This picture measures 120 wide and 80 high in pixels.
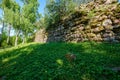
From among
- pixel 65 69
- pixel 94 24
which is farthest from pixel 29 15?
pixel 65 69

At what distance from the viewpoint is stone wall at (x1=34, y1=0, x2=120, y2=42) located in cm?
1879

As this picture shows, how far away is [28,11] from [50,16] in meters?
14.5

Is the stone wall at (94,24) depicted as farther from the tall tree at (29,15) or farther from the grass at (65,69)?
the tall tree at (29,15)

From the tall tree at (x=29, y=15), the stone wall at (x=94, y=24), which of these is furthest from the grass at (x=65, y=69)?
the tall tree at (x=29, y=15)

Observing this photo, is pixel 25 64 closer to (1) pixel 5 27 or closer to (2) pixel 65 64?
(2) pixel 65 64

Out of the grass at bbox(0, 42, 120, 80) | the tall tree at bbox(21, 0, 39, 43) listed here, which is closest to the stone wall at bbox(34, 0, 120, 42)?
the grass at bbox(0, 42, 120, 80)

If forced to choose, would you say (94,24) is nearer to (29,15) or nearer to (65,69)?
(65,69)

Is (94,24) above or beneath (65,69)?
above

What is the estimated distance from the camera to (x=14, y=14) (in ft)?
153

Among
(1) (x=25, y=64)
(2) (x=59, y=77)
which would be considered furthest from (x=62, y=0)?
(2) (x=59, y=77)

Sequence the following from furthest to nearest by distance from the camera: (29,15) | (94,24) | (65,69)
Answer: (29,15), (94,24), (65,69)

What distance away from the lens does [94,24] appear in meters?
20.9

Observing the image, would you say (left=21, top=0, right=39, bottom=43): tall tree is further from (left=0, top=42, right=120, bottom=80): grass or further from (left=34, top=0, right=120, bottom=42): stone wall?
(left=0, top=42, right=120, bottom=80): grass

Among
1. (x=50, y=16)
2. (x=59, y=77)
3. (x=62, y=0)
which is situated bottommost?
(x=59, y=77)
